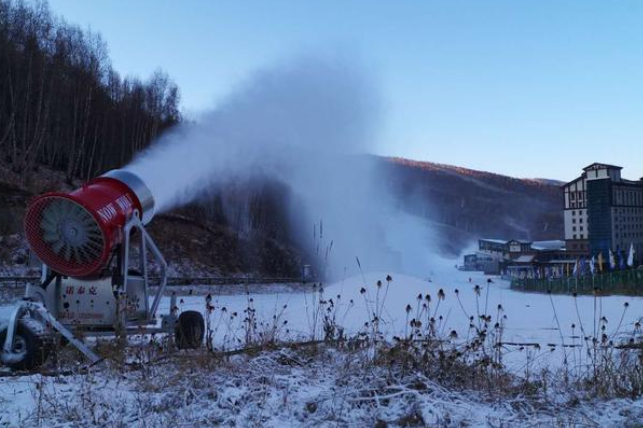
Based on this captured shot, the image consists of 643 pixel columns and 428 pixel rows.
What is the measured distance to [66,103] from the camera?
154ft

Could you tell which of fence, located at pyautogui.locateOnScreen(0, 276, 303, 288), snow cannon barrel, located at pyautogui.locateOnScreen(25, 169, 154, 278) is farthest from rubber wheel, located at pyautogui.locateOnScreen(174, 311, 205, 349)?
fence, located at pyautogui.locateOnScreen(0, 276, 303, 288)

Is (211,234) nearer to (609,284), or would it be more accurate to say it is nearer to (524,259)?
(609,284)

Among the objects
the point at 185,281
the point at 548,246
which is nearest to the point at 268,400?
the point at 185,281

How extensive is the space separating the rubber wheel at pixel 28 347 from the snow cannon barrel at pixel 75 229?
1.26 m

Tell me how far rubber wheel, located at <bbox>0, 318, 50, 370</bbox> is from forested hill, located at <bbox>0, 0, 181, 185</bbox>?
3584 centimetres

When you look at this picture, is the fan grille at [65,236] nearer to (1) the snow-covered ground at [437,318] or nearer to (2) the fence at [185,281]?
(1) the snow-covered ground at [437,318]

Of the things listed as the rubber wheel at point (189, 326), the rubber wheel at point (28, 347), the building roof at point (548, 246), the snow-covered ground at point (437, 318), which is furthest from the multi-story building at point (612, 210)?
the rubber wheel at point (28, 347)

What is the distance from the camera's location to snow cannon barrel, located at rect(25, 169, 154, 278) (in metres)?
8.69

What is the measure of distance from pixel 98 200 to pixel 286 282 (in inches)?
1332

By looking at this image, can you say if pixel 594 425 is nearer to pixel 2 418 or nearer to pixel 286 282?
pixel 2 418

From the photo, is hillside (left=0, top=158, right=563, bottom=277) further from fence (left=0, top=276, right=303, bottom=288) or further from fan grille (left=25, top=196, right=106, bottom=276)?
fan grille (left=25, top=196, right=106, bottom=276)

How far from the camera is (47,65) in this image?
46062mm

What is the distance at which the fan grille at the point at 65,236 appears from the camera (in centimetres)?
875

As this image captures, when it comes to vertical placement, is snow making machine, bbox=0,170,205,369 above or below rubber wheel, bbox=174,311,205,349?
above
